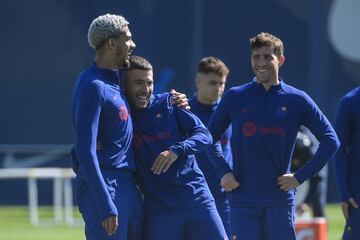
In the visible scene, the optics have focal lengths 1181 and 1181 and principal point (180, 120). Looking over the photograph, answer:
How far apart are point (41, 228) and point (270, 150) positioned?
949cm

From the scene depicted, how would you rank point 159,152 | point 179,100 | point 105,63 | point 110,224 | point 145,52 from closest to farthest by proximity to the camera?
point 110,224, point 105,63, point 159,152, point 179,100, point 145,52

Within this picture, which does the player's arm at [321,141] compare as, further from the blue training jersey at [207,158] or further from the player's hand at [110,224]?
the player's hand at [110,224]

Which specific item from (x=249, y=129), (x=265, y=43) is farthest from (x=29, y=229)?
(x=265, y=43)

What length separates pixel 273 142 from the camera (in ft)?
26.3

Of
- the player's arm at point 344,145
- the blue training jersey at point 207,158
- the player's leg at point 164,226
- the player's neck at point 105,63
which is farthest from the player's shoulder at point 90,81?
the blue training jersey at point 207,158

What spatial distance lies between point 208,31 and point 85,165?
577 inches

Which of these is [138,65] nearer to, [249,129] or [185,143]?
[185,143]

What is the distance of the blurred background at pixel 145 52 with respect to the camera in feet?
68.8

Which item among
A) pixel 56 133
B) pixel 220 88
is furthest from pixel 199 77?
pixel 56 133

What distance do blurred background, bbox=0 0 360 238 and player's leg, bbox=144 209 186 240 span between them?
13.4 m

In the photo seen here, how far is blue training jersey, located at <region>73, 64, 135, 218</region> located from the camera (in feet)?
22.5

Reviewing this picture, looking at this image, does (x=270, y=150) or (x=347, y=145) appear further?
(x=347, y=145)

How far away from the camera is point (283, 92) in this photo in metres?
8.15

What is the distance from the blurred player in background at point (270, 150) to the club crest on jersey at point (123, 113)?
1.18 meters
